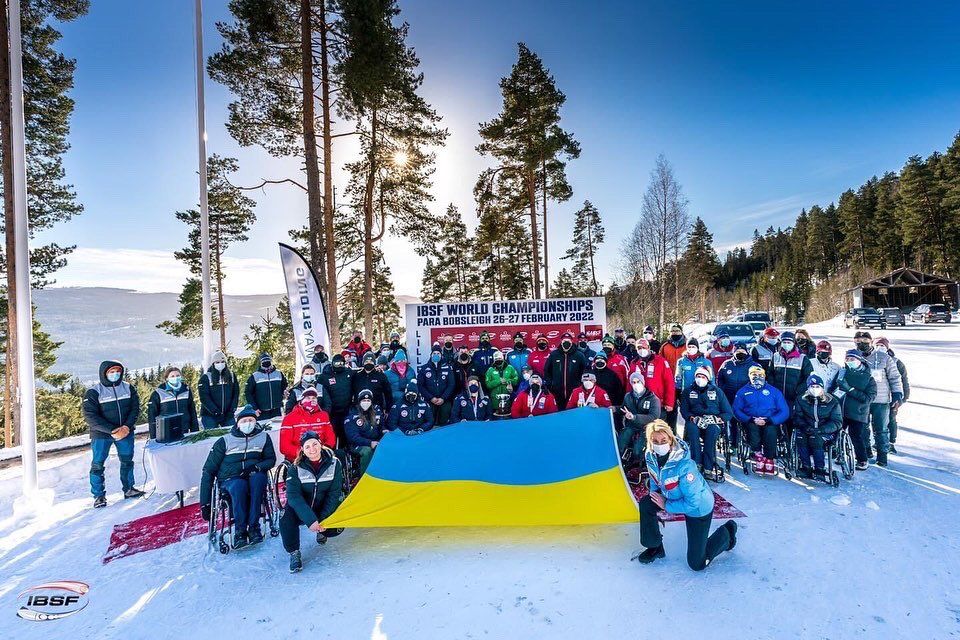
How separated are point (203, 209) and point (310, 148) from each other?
3.76m

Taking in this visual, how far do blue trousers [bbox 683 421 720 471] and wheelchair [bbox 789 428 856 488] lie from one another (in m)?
1.05

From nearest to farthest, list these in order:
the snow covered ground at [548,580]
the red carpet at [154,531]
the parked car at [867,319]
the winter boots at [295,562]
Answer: the snow covered ground at [548,580]
the winter boots at [295,562]
the red carpet at [154,531]
the parked car at [867,319]

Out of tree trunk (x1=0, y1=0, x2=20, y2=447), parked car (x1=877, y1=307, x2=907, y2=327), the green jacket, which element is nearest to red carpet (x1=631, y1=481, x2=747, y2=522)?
the green jacket

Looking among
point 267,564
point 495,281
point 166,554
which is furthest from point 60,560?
point 495,281

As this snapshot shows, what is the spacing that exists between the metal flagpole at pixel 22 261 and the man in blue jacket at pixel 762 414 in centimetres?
974

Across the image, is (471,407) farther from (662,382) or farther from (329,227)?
(329,227)

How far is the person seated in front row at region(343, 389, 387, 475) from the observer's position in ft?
19.9

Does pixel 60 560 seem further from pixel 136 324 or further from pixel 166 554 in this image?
pixel 136 324

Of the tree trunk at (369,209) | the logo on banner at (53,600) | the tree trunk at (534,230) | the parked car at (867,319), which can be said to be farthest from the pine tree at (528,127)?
the parked car at (867,319)

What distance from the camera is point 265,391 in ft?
23.5

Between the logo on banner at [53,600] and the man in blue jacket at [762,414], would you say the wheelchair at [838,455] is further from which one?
the logo on banner at [53,600]

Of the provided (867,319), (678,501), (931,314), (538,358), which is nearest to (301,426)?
(678,501)

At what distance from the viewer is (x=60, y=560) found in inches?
183

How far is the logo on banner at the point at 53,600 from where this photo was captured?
371 centimetres
